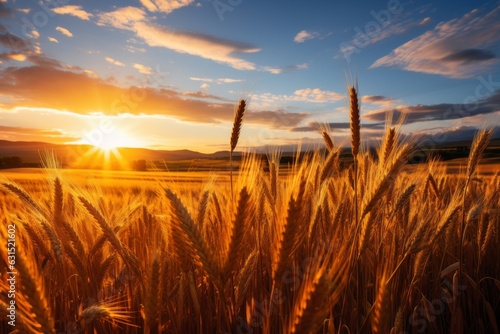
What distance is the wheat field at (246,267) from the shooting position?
1.29 meters

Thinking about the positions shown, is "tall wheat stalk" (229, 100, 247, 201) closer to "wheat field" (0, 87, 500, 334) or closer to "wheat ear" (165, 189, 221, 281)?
"wheat field" (0, 87, 500, 334)

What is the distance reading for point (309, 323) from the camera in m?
1.02

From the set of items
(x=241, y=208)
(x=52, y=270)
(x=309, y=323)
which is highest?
(x=241, y=208)

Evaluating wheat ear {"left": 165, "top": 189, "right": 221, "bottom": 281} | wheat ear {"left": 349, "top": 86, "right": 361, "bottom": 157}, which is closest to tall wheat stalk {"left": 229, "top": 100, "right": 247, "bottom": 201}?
wheat ear {"left": 349, "top": 86, "right": 361, "bottom": 157}

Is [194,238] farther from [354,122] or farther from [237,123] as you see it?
[354,122]

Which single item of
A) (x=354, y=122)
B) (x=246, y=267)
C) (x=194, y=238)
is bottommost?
(x=246, y=267)

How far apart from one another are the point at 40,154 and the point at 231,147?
2098 mm

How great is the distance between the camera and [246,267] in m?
1.93

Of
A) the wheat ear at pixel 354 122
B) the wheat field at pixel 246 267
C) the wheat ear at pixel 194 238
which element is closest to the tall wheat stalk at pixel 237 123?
the wheat field at pixel 246 267

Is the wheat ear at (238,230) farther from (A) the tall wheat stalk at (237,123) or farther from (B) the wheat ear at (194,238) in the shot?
(A) the tall wheat stalk at (237,123)

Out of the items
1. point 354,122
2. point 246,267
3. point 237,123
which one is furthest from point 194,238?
point 354,122

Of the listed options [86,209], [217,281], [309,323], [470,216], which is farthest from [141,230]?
[470,216]

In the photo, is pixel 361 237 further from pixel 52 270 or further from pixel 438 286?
pixel 52 270

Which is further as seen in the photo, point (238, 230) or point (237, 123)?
point (237, 123)
